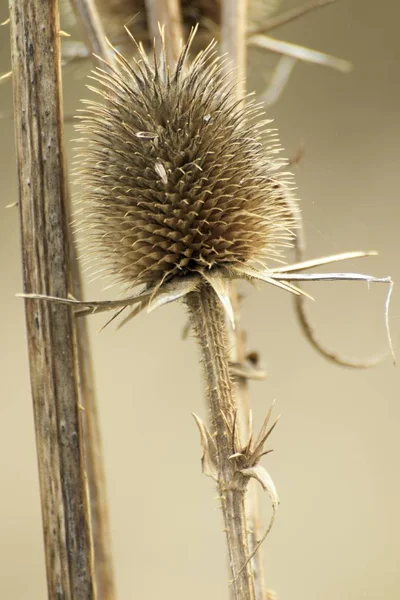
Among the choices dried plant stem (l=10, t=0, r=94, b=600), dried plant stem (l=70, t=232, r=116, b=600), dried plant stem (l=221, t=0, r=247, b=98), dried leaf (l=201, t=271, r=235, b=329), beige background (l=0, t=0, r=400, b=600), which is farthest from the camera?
beige background (l=0, t=0, r=400, b=600)

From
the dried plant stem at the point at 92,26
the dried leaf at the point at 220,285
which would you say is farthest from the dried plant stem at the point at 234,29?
the dried leaf at the point at 220,285

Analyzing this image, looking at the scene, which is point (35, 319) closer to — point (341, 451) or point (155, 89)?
point (155, 89)

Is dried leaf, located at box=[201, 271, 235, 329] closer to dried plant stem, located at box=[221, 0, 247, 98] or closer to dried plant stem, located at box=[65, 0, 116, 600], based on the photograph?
dried plant stem, located at box=[65, 0, 116, 600]

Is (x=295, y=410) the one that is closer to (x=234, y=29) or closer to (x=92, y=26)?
(x=234, y=29)

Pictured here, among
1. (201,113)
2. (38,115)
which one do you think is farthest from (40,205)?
(201,113)

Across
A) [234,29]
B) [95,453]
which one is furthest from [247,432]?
[234,29]

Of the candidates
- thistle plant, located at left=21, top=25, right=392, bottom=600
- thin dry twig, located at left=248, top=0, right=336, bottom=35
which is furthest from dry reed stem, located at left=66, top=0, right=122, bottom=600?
thin dry twig, located at left=248, top=0, right=336, bottom=35
